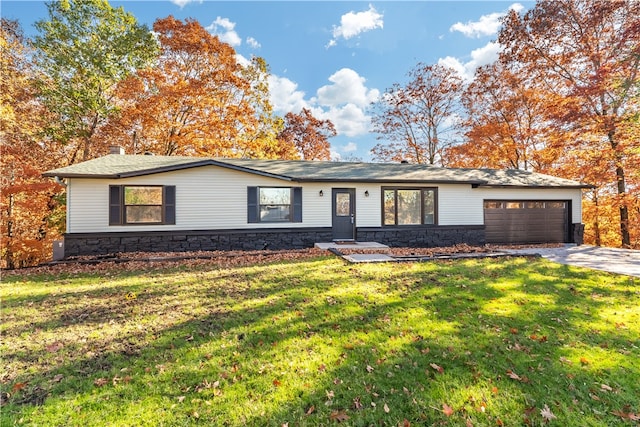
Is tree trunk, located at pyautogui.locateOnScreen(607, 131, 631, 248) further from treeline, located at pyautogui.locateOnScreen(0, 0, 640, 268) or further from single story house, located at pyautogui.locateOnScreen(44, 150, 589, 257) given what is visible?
single story house, located at pyautogui.locateOnScreen(44, 150, 589, 257)

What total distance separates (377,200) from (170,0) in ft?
48.7

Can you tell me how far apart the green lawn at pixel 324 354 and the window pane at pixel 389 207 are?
5712 mm

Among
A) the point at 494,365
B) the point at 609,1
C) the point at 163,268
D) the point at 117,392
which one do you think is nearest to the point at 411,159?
the point at 609,1

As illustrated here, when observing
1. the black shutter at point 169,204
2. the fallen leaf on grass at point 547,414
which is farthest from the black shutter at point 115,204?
the fallen leaf on grass at point 547,414

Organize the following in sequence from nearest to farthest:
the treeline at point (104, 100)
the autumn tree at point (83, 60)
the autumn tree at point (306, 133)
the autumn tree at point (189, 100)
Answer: the treeline at point (104, 100) → the autumn tree at point (83, 60) → the autumn tree at point (189, 100) → the autumn tree at point (306, 133)

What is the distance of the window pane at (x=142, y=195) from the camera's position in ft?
32.1

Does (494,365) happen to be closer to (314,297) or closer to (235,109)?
A: (314,297)

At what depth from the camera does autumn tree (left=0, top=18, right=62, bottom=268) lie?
11.8 m

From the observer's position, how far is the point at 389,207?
11.9 m

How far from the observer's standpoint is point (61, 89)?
1384 centimetres

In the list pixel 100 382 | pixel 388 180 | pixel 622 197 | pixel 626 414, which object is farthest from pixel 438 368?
pixel 622 197

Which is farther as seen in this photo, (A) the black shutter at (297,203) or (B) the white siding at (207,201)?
(A) the black shutter at (297,203)

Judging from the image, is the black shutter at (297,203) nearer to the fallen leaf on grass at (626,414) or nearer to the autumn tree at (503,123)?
the fallen leaf on grass at (626,414)

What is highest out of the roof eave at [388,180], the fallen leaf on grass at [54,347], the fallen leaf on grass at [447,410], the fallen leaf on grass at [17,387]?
the roof eave at [388,180]
